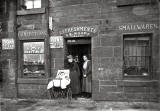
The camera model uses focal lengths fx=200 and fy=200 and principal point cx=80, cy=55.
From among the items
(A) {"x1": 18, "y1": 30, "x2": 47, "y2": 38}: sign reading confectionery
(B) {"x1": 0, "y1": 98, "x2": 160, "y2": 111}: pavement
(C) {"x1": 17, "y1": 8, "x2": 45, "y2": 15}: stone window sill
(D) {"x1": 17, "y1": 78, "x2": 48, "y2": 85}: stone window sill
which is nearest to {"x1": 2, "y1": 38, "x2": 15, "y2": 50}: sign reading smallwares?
(A) {"x1": 18, "y1": 30, "x2": 47, "y2": 38}: sign reading confectionery

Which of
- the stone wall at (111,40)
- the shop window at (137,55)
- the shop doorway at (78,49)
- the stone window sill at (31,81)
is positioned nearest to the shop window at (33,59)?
the stone window sill at (31,81)

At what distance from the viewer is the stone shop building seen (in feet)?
27.7

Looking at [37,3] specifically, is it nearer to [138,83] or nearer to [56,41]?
[56,41]

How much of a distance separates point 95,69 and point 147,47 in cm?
243

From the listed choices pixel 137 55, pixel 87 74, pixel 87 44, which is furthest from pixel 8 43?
pixel 137 55

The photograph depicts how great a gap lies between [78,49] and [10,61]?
11.5 feet

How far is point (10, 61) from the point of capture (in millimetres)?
10133

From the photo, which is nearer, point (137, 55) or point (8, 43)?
point (137, 55)

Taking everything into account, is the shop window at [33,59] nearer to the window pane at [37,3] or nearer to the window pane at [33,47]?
the window pane at [33,47]

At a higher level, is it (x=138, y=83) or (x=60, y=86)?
(x=138, y=83)

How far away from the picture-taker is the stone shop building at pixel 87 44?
8430 mm

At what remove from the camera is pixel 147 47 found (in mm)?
8594

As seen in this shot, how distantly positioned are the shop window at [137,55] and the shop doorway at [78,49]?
191cm

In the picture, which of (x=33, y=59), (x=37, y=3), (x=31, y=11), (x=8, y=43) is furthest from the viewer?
(x=8, y=43)
